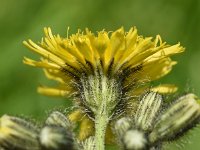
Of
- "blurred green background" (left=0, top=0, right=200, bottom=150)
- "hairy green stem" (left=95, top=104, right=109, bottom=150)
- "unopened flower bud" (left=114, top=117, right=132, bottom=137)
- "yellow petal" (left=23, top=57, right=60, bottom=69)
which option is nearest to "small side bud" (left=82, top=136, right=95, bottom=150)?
"hairy green stem" (left=95, top=104, right=109, bottom=150)

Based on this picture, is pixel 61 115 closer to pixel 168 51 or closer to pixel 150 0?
pixel 168 51

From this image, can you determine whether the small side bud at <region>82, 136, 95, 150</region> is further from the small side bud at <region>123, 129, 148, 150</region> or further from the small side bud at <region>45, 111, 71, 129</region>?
the small side bud at <region>123, 129, 148, 150</region>

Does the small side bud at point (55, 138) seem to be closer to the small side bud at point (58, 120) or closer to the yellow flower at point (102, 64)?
the small side bud at point (58, 120)

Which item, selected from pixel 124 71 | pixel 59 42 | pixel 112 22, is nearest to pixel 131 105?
pixel 124 71

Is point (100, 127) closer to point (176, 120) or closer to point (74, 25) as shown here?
point (176, 120)

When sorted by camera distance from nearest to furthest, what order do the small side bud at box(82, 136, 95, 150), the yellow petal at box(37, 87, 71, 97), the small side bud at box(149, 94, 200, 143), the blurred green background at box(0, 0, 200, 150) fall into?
the small side bud at box(149, 94, 200, 143), the small side bud at box(82, 136, 95, 150), the yellow petal at box(37, 87, 71, 97), the blurred green background at box(0, 0, 200, 150)

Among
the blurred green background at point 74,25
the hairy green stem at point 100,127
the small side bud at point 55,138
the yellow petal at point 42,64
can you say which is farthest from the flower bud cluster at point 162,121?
the blurred green background at point 74,25
